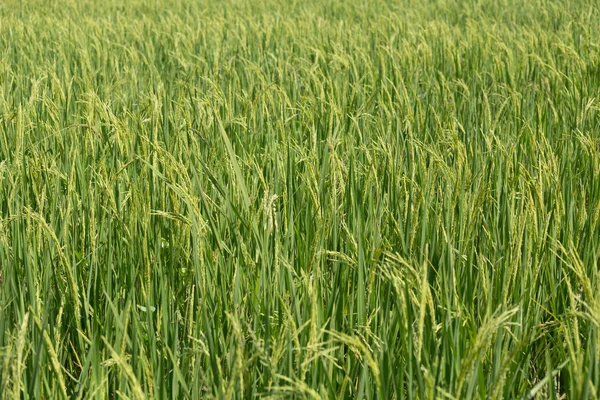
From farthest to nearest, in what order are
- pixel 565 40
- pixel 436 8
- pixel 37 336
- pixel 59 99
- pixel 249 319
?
pixel 436 8
pixel 565 40
pixel 59 99
pixel 249 319
pixel 37 336

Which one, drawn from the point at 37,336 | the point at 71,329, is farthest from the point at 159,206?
the point at 37,336

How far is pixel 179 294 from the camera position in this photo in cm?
158

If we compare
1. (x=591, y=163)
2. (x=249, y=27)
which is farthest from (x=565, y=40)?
(x=591, y=163)

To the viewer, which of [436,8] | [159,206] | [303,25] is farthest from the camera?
[436,8]

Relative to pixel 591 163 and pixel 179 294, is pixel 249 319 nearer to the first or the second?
pixel 179 294

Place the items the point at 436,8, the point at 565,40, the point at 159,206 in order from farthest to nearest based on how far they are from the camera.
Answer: the point at 436,8 → the point at 565,40 → the point at 159,206

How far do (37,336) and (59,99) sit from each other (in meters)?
1.77

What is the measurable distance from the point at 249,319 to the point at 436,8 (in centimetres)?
623

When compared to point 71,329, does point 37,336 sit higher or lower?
higher

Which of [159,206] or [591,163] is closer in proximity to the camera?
[159,206]

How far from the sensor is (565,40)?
4.61 metres

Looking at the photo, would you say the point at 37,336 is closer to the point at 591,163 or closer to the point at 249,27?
the point at 591,163

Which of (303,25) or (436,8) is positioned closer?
(303,25)

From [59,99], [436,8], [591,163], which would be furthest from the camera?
[436,8]
